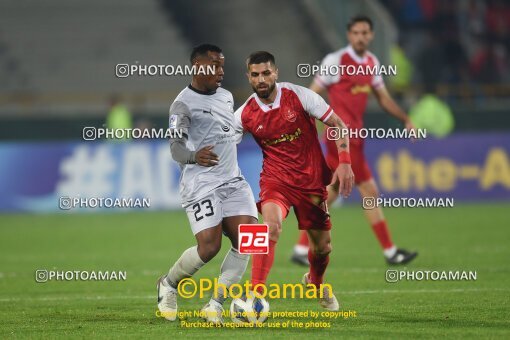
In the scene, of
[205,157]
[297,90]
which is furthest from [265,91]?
[205,157]

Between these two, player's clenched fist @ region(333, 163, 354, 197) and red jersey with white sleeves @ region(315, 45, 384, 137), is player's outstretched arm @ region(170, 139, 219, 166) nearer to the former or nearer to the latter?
player's clenched fist @ region(333, 163, 354, 197)

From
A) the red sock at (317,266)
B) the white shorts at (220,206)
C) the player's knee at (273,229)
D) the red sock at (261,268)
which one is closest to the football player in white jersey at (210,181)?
the white shorts at (220,206)

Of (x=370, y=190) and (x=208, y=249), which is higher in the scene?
(x=370, y=190)

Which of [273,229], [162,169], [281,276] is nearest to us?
[273,229]

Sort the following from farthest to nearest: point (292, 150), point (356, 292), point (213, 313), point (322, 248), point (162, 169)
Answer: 1. point (162, 169)
2. point (356, 292)
3. point (322, 248)
4. point (292, 150)
5. point (213, 313)

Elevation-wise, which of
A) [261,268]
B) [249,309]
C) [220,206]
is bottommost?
[249,309]

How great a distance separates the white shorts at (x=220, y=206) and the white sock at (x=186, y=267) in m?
0.18

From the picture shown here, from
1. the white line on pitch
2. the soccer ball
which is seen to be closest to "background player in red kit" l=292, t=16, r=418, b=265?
the white line on pitch

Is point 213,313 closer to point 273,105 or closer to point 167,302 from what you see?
point 167,302

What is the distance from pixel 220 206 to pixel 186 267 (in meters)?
0.54

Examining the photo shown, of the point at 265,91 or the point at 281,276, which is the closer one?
the point at 265,91

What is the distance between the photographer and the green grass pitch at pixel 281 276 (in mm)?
7629

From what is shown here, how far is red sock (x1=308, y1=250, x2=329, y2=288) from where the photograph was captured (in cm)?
866

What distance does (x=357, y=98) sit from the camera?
39.7ft
